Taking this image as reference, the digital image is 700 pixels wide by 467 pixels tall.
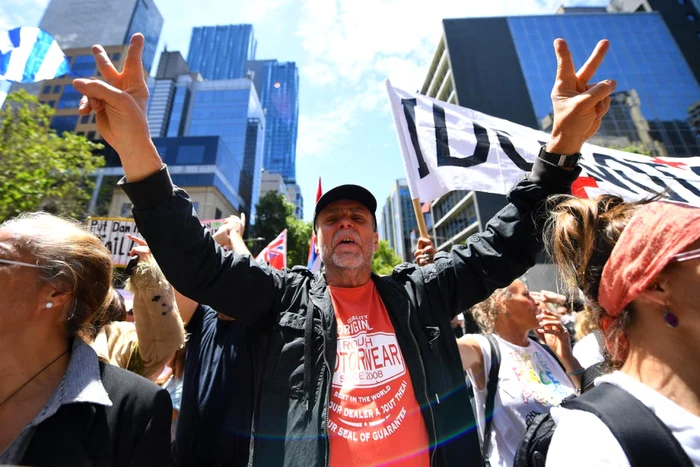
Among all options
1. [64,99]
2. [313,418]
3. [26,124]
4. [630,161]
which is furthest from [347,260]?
[64,99]

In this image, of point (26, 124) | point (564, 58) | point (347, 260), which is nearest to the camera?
point (564, 58)

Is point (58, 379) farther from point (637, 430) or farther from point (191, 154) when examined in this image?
point (191, 154)

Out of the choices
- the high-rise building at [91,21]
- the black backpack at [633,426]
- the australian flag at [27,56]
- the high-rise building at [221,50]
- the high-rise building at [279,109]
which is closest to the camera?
the black backpack at [633,426]

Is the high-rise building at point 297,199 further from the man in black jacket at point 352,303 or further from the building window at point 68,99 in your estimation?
the man in black jacket at point 352,303

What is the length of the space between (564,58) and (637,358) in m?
1.36

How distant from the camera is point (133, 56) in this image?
140 centimetres

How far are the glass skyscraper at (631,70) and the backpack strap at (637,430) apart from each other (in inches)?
1678

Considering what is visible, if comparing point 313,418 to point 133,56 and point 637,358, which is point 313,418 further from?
point 133,56

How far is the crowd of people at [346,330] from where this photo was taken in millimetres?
1038

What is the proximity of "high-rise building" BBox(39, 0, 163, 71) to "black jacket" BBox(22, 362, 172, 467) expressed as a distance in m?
72.1

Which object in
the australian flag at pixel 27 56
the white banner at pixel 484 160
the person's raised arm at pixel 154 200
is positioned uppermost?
the australian flag at pixel 27 56

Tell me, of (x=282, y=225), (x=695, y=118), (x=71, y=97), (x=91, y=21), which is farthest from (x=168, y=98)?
(x=695, y=118)

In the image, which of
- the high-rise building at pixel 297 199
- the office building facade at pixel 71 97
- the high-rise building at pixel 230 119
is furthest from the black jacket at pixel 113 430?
the high-rise building at pixel 297 199

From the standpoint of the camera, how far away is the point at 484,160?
129 inches
